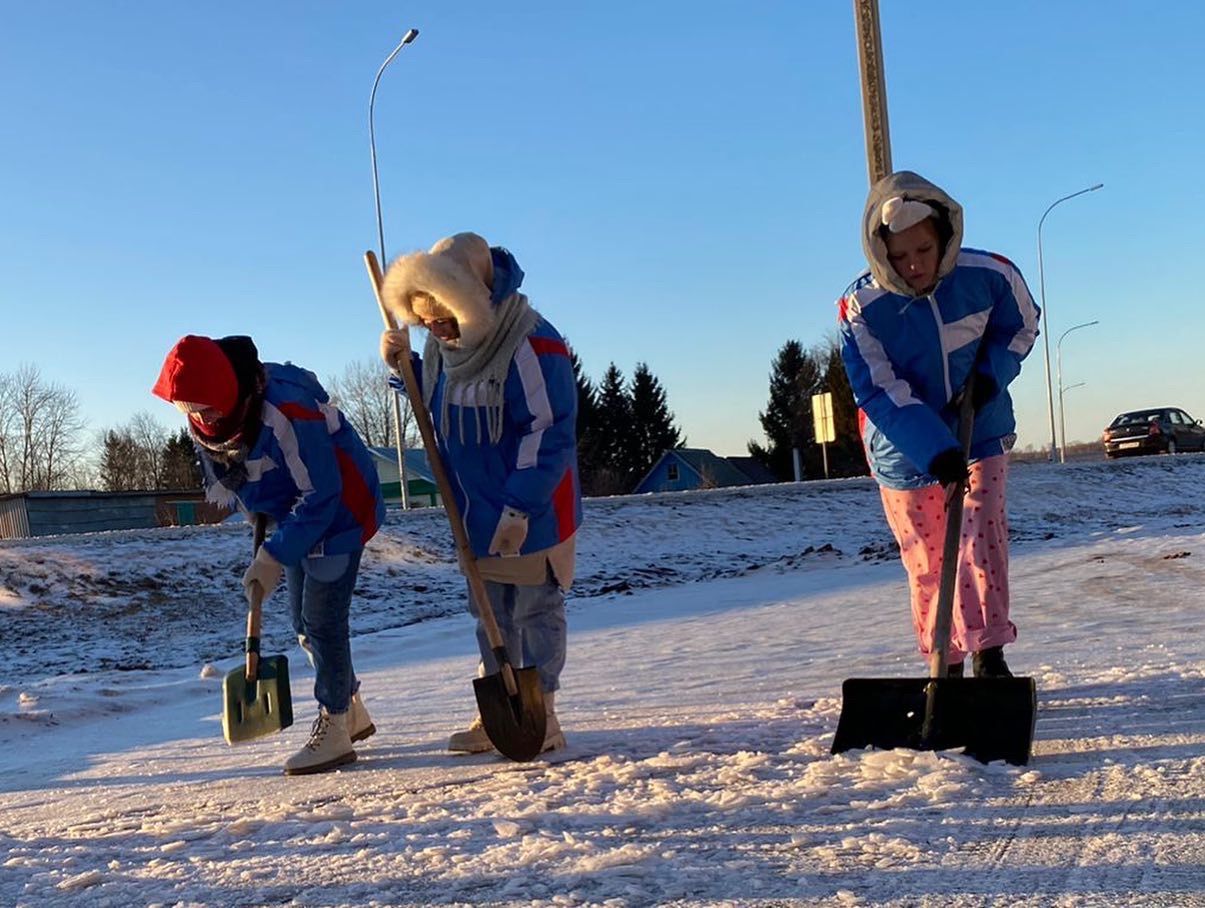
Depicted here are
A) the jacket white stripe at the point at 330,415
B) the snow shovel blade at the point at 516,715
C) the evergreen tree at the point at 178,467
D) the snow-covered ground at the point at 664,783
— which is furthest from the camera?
the evergreen tree at the point at 178,467

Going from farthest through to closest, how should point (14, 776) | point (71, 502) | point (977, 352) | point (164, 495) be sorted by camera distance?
point (164, 495) < point (71, 502) < point (14, 776) < point (977, 352)

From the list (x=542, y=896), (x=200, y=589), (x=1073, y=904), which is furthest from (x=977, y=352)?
(x=200, y=589)

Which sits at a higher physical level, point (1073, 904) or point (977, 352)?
point (977, 352)

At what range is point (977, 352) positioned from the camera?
3.47m

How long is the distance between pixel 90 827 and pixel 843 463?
165 ft

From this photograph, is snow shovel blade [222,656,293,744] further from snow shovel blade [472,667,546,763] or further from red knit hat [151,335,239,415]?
red knit hat [151,335,239,415]

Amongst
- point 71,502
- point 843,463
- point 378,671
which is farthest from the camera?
point 843,463

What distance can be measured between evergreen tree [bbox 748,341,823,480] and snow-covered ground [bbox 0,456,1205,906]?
4727cm

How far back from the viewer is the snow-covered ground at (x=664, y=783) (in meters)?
2.12

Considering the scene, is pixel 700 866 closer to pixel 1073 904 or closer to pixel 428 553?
pixel 1073 904

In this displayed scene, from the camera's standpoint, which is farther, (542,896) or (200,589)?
(200,589)

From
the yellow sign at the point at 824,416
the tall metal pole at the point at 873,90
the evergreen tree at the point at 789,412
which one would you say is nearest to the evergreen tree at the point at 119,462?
the evergreen tree at the point at 789,412

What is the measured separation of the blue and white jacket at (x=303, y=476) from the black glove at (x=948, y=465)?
1765 millimetres

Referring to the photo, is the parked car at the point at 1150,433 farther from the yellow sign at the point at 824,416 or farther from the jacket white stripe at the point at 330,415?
the jacket white stripe at the point at 330,415
